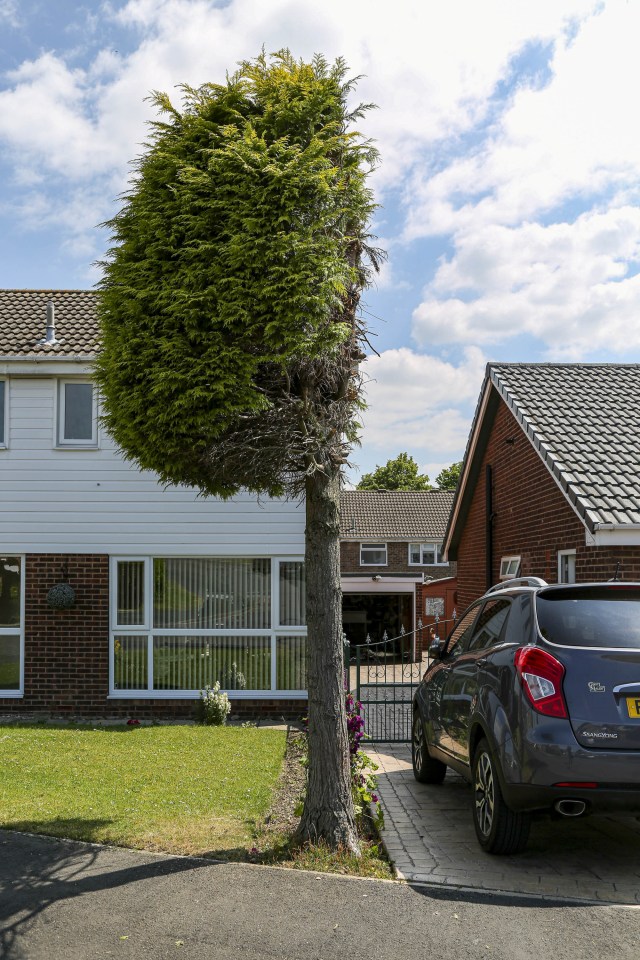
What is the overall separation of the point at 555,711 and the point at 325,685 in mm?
1689

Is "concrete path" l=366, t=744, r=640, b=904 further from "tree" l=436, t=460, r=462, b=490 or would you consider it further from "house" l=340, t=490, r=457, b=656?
"tree" l=436, t=460, r=462, b=490

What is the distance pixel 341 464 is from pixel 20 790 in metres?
4.42

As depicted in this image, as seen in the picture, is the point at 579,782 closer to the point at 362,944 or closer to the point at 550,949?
the point at 550,949

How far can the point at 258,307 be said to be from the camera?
5895 millimetres

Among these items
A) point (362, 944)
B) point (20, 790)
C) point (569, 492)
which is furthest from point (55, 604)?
point (362, 944)

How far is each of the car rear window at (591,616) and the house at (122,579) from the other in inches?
303

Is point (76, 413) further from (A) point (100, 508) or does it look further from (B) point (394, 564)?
(B) point (394, 564)

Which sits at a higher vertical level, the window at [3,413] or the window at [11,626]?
the window at [3,413]

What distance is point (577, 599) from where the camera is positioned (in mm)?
5758

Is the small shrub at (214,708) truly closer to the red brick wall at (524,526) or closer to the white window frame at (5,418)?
the red brick wall at (524,526)

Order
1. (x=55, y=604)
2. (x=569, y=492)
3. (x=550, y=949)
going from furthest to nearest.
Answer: (x=55, y=604) → (x=569, y=492) → (x=550, y=949)

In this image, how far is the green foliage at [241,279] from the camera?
5.94m

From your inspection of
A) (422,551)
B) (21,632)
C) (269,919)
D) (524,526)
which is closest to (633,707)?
(269,919)

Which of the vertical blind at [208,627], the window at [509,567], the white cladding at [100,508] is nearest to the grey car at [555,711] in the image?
the window at [509,567]
